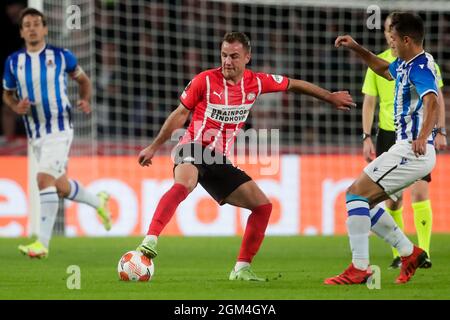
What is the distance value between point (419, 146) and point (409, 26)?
82 cm

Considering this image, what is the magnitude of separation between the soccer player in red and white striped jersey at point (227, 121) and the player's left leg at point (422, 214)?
1.93m

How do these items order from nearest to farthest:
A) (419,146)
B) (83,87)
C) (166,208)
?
(419,146)
(166,208)
(83,87)

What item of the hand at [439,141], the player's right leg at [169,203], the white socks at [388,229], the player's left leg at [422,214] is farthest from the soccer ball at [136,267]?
the player's left leg at [422,214]

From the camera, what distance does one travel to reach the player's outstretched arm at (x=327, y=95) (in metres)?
7.25

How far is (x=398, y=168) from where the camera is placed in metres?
6.73

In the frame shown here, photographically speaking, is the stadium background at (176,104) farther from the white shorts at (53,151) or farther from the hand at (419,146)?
the hand at (419,146)

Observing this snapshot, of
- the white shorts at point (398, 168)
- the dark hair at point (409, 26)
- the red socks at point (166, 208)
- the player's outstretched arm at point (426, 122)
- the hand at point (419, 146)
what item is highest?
the dark hair at point (409, 26)

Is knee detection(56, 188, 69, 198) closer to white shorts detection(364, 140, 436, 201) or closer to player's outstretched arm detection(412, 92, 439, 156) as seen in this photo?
white shorts detection(364, 140, 436, 201)

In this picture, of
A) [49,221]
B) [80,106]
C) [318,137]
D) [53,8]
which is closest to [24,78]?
[80,106]

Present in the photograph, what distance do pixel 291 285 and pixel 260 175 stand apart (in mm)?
6723

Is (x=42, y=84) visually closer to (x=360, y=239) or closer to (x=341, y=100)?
(x=341, y=100)

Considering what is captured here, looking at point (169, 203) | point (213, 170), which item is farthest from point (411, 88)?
point (169, 203)

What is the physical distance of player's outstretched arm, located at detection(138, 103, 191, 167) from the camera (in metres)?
6.83
